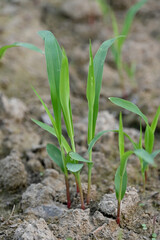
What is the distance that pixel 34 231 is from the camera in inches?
50.4

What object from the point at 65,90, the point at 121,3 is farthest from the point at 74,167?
the point at 121,3

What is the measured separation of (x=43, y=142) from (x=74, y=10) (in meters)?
1.74

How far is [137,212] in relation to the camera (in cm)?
148

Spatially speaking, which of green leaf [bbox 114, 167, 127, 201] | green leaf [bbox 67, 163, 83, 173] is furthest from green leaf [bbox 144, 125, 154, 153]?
green leaf [bbox 67, 163, 83, 173]

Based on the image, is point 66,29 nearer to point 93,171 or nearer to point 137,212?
point 93,171

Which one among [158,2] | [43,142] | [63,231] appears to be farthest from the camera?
[158,2]

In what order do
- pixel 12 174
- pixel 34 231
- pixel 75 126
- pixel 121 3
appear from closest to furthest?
pixel 34 231 → pixel 12 174 → pixel 75 126 → pixel 121 3

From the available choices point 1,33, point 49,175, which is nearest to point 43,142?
point 49,175

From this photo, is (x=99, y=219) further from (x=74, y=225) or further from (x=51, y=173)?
(x=51, y=173)

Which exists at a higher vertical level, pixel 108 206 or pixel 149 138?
pixel 149 138

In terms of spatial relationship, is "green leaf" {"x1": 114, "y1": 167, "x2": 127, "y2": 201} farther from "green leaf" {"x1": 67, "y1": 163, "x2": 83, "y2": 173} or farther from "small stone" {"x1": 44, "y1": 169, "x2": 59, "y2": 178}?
"small stone" {"x1": 44, "y1": 169, "x2": 59, "y2": 178}

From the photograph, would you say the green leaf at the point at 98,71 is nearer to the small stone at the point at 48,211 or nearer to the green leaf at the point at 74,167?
the green leaf at the point at 74,167

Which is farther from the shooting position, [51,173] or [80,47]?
[80,47]

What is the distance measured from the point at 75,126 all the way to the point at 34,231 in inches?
35.9
